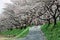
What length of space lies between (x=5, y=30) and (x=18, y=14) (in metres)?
7.85

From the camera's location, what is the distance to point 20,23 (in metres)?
46.2

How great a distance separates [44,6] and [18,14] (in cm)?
2028

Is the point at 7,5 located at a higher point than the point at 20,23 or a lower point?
higher

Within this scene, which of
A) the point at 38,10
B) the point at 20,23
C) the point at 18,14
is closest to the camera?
the point at 38,10

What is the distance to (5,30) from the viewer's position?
160ft

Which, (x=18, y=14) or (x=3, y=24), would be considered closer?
(x=18, y=14)

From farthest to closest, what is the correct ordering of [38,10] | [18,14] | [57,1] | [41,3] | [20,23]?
[20,23]
[18,14]
[38,10]
[41,3]
[57,1]

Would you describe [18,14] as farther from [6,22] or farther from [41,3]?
[41,3]

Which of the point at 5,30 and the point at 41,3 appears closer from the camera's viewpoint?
the point at 41,3

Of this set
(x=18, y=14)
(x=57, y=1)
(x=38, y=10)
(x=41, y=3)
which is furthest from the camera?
(x=18, y=14)

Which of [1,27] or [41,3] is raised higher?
[41,3]

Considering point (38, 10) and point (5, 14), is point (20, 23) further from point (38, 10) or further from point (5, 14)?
point (38, 10)

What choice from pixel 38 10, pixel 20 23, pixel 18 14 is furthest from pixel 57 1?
pixel 20 23

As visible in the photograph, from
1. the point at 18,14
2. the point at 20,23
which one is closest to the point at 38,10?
the point at 18,14
